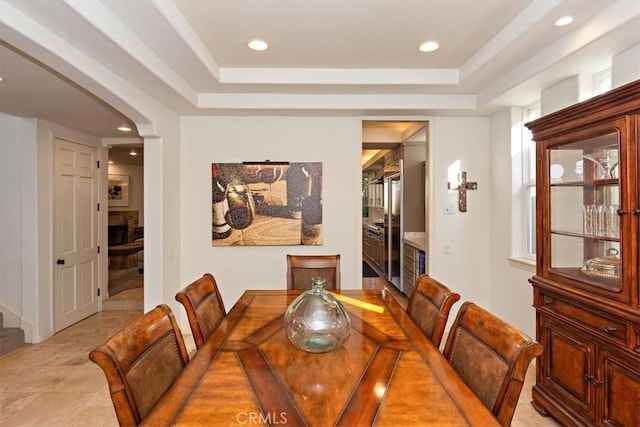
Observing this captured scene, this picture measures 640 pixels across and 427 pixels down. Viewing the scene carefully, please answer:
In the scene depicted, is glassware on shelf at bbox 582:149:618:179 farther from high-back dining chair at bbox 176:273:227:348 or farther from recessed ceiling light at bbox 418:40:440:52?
high-back dining chair at bbox 176:273:227:348

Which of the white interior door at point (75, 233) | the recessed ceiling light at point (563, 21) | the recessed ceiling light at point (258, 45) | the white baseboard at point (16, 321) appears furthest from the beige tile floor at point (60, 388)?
the recessed ceiling light at point (258, 45)

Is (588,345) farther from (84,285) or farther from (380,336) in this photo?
(84,285)

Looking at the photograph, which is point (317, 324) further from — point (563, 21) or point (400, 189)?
point (400, 189)

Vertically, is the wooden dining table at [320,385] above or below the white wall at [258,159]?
below

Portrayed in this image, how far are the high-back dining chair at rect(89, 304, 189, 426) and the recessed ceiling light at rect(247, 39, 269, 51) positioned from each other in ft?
6.41

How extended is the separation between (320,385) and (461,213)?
307cm

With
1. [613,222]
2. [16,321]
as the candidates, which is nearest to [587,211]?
[613,222]

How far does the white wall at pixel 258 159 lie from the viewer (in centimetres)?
373

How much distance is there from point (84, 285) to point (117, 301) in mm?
508

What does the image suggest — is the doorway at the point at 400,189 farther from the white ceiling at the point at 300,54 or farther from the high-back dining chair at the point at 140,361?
the high-back dining chair at the point at 140,361

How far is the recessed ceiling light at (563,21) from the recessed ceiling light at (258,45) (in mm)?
1853

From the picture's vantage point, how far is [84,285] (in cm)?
444

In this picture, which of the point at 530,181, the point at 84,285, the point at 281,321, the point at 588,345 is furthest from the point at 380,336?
the point at 84,285

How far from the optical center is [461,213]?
12.4 ft
